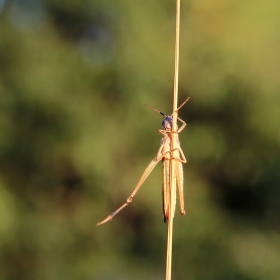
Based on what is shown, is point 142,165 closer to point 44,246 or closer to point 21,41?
point 44,246

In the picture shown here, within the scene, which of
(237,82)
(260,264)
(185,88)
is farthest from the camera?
(185,88)

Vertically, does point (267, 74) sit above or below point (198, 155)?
above

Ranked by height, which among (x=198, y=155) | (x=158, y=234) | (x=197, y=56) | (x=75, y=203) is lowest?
(x=158, y=234)

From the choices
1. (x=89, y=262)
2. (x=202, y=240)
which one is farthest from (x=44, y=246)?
(x=202, y=240)

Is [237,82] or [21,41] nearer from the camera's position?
[237,82]

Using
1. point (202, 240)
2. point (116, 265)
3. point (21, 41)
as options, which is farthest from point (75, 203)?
point (21, 41)

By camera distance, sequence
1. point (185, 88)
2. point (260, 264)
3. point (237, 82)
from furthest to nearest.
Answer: point (185, 88) < point (237, 82) < point (260, 264)
